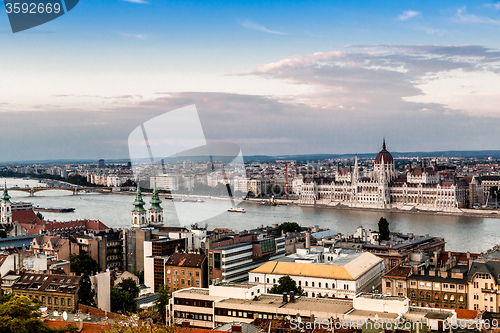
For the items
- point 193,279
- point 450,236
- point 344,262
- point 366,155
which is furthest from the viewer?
point 366,155

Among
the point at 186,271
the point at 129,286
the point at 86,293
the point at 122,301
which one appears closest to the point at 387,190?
the point at 186,271

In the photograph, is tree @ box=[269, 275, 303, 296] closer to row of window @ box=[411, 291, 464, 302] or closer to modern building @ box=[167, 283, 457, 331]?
modern building @ box=[167, 283, 457, 331]

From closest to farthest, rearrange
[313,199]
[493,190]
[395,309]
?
[395,309] < [493,190] < [313,199]

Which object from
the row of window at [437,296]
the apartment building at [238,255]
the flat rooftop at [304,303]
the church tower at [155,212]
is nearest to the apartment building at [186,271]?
the apartment building at [238,255]

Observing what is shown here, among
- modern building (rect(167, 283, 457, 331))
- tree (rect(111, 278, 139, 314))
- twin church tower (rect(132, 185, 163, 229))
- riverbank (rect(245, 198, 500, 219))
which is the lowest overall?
riverbank (rect(245, 198, 500, 219))

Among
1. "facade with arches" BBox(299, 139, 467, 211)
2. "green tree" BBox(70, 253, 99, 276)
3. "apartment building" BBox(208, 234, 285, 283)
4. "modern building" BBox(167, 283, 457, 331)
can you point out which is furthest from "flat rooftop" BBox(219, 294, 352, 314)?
"facade with arches" BBox(299, 139, 467, 211)

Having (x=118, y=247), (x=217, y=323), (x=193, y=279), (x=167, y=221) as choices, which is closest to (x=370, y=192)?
(x=167, y=221)

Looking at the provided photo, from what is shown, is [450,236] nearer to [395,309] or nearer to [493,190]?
[395,309]
